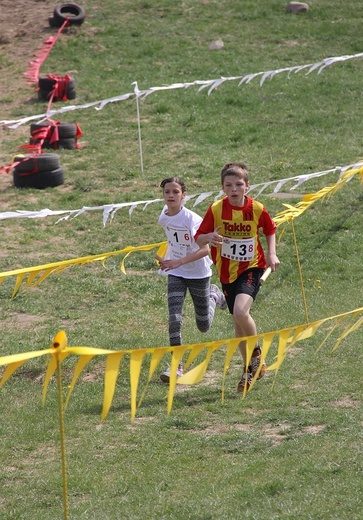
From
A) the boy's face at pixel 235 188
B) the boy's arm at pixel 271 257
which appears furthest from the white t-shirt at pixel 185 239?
the boy's arm at pixel 271 257

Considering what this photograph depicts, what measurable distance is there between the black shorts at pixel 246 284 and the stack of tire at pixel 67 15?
1552 centimetres

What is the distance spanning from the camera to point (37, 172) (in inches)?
544

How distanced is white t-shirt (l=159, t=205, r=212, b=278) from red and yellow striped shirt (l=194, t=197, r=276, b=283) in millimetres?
339

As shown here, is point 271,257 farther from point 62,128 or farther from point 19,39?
point 19,39

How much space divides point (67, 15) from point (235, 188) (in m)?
15.7

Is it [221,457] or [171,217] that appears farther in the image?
[171,217]

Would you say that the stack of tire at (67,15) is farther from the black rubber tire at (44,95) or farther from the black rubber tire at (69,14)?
the black rubber tire at (44,95)

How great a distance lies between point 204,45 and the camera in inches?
811

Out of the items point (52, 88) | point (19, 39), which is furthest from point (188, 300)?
point (19, 39)

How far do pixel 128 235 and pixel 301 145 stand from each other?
14.5 feet

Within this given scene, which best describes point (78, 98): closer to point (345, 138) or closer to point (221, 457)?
point (345, 138)

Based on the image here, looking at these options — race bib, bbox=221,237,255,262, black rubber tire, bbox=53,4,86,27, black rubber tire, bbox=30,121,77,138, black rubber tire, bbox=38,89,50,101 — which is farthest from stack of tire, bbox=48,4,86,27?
race bib, bbox=221,237,255,262

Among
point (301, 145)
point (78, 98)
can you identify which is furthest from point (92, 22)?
point (301, 145)

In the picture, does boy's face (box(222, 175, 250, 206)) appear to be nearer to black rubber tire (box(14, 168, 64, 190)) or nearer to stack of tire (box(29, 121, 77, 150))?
black rubber tire (box(14, 168, 64, 190))
